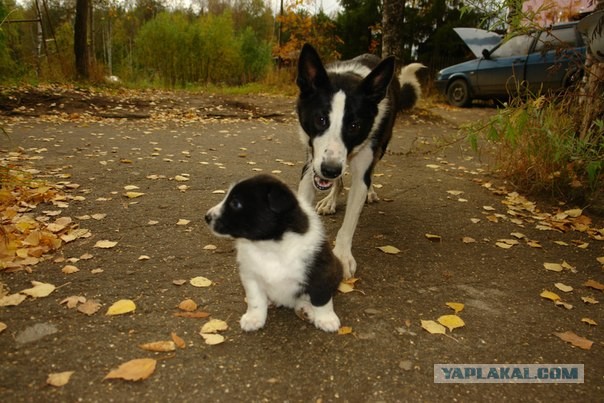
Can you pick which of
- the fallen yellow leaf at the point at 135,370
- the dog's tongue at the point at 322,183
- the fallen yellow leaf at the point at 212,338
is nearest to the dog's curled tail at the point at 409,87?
the dog's tongue at the point at 322,183

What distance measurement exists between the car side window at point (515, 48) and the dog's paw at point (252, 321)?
11944 mm

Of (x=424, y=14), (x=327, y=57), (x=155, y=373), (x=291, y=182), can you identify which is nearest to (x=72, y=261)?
(x=155, y=373)

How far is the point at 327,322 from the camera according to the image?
225 centimetres

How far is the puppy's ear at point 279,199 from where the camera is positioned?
202 cm

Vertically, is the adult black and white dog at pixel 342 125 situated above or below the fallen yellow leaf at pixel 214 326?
above

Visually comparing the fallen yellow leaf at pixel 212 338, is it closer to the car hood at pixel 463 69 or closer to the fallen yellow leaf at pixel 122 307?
the fallen yellow leaf at pixel 122 307

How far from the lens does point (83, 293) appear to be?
8.02ft

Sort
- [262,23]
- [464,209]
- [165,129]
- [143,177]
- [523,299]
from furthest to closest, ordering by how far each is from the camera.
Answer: [262,23] < [165,129] < [143,177] < [464,209] < [523,299]

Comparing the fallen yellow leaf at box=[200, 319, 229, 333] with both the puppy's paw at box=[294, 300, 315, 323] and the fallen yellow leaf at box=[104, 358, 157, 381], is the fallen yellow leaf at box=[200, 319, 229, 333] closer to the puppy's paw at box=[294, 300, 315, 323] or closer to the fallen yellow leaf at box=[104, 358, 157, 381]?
the fallen yellow leaf at box=[104, 358, 157, 381]

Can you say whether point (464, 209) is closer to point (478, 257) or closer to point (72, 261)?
point (478, 257)

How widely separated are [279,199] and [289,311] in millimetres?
814

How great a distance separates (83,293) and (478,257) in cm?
298

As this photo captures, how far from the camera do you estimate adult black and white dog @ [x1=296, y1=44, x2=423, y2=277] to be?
9.21 ft

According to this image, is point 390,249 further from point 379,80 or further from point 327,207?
point 379,80
